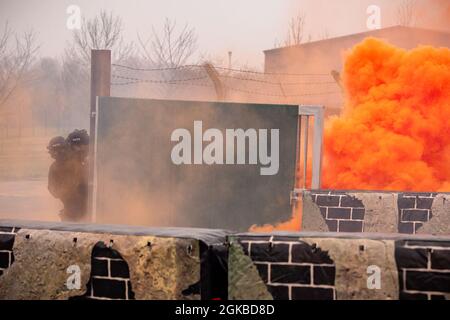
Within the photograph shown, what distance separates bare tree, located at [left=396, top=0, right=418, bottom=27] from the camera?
3212 centimetres

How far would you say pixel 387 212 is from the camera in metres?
9.59

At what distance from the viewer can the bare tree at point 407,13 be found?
3212 centimetres

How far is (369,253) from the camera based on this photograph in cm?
532

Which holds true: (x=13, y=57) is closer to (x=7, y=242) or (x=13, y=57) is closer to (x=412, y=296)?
(x=7, y=242)

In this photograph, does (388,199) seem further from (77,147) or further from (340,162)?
(340,162)

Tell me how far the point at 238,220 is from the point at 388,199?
10.7ft

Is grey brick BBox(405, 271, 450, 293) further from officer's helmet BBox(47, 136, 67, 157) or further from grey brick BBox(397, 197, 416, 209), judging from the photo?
officer's helmet BBox(47, 136, 67, 157)

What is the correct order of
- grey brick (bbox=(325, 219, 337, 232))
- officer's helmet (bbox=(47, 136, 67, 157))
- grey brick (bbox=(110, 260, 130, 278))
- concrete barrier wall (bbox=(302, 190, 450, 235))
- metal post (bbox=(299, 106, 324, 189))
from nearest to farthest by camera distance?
grey brick (bbox=(110, 260, 130, 278))
concrete barrier wall (bbox=(302, 190, 450, 235))
grey brick (bbox=(325, 219, 337, 232))
metal post (bbox=(299, 106, 324, 189))
officer's helmet (bbox=(47, 136, 67, 157))

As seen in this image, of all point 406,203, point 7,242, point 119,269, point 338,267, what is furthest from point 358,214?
point 7,242

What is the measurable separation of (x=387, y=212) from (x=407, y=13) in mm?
24916

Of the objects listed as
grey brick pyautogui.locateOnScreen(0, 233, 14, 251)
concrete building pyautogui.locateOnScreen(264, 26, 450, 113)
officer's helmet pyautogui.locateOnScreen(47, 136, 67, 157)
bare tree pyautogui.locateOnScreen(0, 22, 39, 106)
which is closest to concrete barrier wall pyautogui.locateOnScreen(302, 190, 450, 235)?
grey brick pyautogui.locateOnScreen(0, 233, 14, 251)

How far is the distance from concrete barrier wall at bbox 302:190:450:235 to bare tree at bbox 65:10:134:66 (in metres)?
22.2
